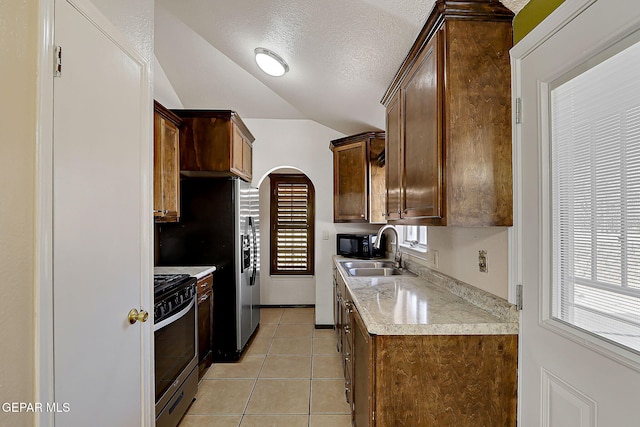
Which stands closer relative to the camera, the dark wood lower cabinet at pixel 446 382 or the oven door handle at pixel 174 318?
the dark wood lower cabinet at pixel 446 382

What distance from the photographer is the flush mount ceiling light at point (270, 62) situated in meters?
2.62

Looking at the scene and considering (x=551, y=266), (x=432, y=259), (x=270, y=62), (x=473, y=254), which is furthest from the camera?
(x=270, y=62)

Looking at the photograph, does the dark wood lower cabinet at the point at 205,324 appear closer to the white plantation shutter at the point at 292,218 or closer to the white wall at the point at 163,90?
the white wall at the point at 163,90

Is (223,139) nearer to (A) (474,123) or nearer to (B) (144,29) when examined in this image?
(B) (144,29)

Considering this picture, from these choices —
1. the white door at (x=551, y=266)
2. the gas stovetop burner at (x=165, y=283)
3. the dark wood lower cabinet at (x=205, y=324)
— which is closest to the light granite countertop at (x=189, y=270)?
the dark wood lower cabinet at (x=205, y=324)

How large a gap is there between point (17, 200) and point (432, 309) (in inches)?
63.5

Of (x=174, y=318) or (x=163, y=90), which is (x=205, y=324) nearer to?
(x=174, y=318)

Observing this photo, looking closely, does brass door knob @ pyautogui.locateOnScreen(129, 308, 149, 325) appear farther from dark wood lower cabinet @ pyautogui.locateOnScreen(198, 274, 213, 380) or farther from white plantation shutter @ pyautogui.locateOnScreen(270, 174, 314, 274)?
white plantation shutter @ pyautogui.locateOnScreen(270, 174, 314, 274)

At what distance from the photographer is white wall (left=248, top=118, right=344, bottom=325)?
158 inches

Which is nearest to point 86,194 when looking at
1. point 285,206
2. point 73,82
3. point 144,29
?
point 73,82

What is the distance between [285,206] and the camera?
514 centimetres

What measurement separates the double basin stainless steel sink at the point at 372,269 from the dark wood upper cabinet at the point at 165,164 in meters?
1.58

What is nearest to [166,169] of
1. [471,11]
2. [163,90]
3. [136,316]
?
[163,90]

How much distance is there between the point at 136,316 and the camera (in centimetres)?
136
